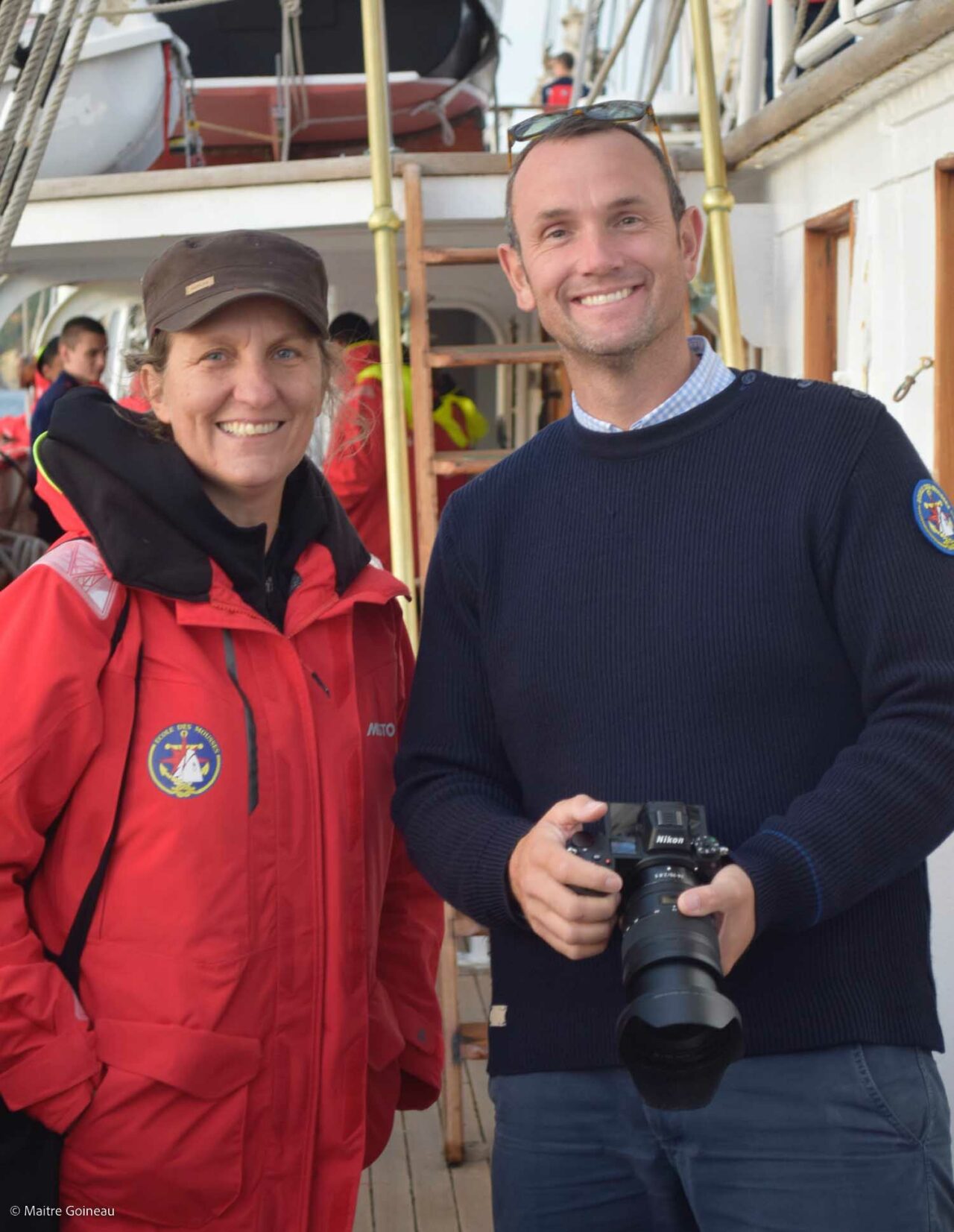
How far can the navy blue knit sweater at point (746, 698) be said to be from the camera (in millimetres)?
1662

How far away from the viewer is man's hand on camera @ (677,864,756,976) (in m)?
1.54

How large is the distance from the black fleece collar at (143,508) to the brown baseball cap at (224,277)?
0.16m

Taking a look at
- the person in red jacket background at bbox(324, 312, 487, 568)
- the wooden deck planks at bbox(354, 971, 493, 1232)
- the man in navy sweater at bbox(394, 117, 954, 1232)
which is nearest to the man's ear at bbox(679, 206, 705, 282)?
the man in navy sweater at bbox(394, 117, 954, 1232)

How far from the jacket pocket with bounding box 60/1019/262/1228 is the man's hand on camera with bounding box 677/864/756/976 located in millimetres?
684

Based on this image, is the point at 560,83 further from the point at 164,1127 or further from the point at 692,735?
the point at 164,1127

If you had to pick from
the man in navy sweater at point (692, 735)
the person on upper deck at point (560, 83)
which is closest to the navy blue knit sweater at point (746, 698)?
the man in navy sweater at point (692, 735)

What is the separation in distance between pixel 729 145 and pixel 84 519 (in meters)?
3.90

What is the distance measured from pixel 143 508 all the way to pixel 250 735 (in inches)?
13.2

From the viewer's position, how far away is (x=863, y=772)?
1.65 m

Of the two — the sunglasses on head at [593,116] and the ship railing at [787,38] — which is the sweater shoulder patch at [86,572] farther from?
the ship railing at [787,38]

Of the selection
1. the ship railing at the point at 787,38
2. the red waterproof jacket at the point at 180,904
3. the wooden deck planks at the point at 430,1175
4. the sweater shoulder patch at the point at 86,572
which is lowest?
the wooden deck planks at the point at 430,1175

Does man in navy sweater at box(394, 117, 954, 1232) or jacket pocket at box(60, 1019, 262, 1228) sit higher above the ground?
man in navy sweater at box(394, 117, 954, 1232)

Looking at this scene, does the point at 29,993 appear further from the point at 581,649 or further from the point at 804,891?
the point at 804,891

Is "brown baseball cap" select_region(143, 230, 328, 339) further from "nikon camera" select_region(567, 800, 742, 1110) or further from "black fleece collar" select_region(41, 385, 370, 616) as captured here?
"nikon camera" select_region(567, 800, 742, 1110)
